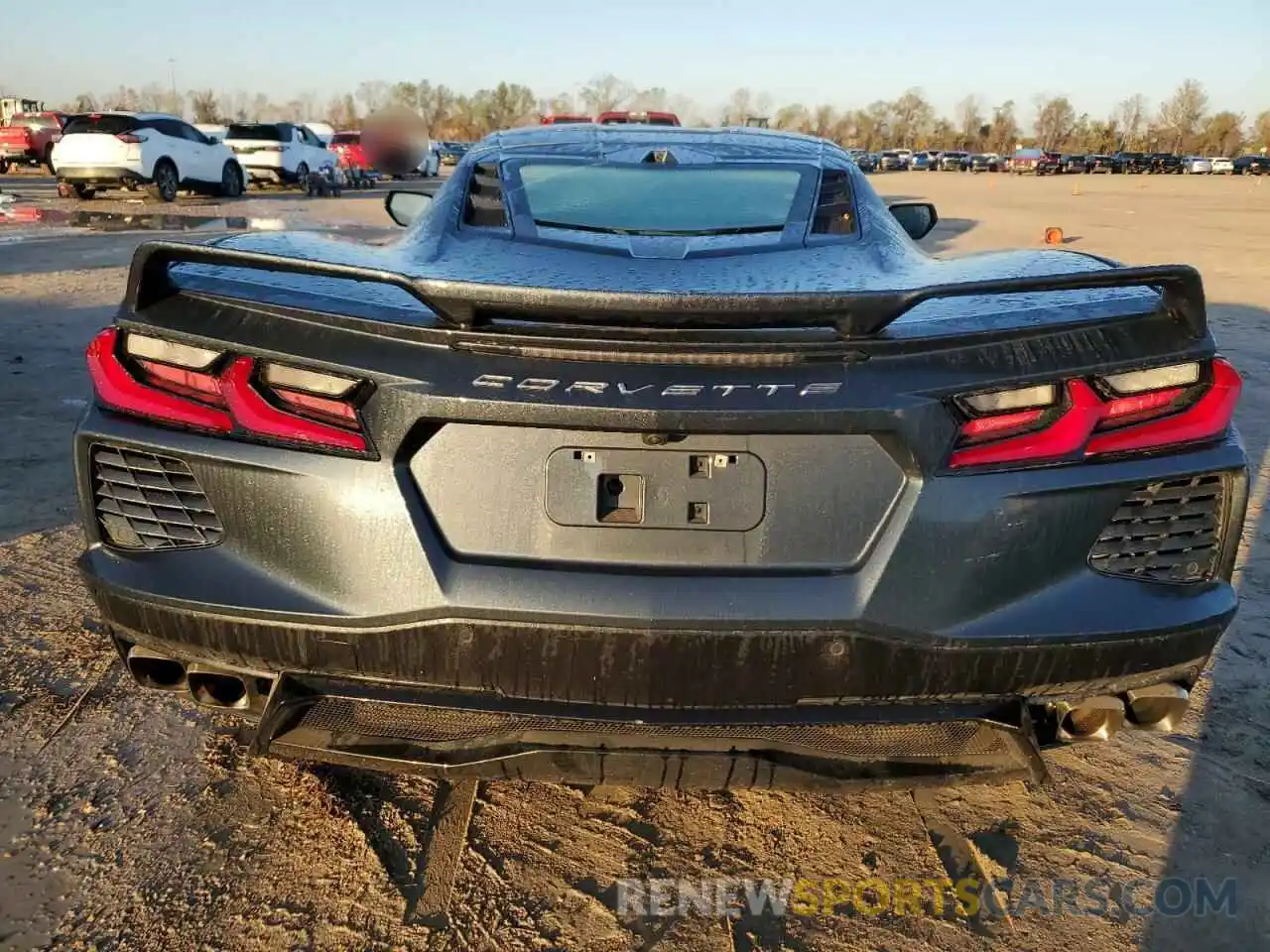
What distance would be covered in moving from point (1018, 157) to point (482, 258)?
78.6 metres

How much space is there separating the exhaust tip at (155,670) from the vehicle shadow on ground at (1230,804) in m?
2.07

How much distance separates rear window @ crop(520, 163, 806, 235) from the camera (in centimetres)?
269

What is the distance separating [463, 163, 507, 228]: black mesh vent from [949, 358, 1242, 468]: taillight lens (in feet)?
4.95

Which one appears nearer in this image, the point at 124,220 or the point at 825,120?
the point at 124,220

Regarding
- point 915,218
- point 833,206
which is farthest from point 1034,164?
point 833,206

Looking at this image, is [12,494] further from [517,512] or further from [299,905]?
[517,512]

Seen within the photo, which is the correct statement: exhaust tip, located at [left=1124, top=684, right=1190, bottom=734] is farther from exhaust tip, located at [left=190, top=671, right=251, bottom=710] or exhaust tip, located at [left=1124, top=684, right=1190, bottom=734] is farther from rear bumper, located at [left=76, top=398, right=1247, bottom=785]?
exhaust tip, located at [left=190, top=671, right=251, bottom=710]

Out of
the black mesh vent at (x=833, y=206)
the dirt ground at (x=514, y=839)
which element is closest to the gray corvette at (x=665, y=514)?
the dirt ground at (x=514, y=839)

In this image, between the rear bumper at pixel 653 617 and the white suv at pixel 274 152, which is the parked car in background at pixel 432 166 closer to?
the white suv at pixel 274 152

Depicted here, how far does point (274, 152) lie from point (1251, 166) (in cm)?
7774

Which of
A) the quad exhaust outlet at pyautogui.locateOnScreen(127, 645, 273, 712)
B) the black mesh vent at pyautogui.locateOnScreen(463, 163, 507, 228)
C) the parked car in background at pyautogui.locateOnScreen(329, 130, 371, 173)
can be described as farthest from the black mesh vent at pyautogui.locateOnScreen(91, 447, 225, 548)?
the parked car in background at pyautogui.locateOnScreen(329, 130, 371, 173)

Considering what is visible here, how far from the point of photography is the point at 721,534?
172 cm

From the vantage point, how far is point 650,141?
11.1ft

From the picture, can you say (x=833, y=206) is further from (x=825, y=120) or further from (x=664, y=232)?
(x=825, y=120)
